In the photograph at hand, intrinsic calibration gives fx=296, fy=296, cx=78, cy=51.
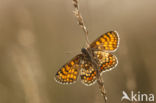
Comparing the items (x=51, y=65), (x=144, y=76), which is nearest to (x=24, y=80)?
(x=51, y=65)

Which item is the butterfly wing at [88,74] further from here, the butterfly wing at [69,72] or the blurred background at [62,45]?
the blurred background at [62,45]

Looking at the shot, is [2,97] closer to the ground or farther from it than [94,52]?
closer to the ground

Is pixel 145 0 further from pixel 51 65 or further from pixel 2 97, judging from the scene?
pixel 2 97

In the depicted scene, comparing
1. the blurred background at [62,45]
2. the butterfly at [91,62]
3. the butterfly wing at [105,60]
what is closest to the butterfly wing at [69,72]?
the butterfly at [91,62]

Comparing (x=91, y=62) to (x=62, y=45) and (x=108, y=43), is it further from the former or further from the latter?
(x=62, y=45)

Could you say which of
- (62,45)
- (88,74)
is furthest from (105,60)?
(62,45)

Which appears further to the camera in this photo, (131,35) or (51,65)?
(131,35)
